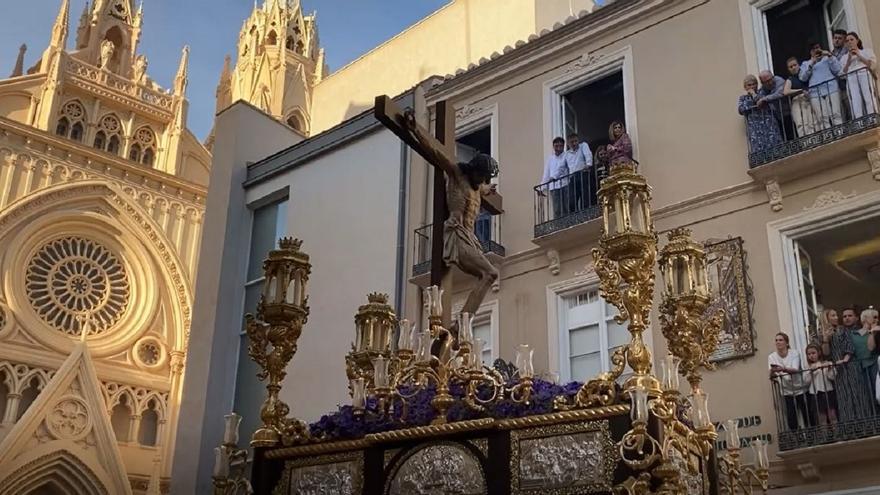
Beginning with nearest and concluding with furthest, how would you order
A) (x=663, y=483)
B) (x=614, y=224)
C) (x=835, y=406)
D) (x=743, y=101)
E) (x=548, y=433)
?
(x=663, y=483) < (x=548, y=433) < (x=614, y=224) < (x=835, y=406) < (x=743, y=101)

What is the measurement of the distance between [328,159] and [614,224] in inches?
387

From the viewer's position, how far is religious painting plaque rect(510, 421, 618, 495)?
5164mm

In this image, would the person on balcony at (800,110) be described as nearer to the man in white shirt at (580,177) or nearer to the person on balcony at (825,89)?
the person on balcony at (825,89)

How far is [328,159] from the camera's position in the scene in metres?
15.1

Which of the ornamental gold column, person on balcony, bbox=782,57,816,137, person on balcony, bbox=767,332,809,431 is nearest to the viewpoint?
the ornamental gold column

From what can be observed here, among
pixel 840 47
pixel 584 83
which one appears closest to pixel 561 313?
pixel 584 83

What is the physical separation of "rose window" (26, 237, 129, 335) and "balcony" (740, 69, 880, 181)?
26.3m

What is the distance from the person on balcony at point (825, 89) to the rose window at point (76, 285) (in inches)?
1054

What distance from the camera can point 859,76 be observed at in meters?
9.89

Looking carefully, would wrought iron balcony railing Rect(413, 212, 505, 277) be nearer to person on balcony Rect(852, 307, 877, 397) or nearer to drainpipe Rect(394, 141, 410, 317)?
drainpipe Rect(394, 141, 410, 317)

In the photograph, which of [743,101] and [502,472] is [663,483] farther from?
[743,101]

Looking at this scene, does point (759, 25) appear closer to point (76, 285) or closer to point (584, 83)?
point (584, 83)

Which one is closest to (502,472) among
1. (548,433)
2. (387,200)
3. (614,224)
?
(548,433)

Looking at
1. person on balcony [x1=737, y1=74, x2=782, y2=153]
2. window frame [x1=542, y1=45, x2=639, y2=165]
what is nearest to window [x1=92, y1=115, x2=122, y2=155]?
window frame [x1=542, y1=45, x2=639, y2=165]
